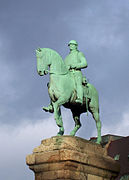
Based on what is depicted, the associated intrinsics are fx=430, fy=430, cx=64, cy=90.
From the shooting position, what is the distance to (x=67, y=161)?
13.4 metres

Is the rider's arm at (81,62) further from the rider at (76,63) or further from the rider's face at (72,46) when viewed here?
the rider's face at (72,46)

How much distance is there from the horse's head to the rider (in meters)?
1.08

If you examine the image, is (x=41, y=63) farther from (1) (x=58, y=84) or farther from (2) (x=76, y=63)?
(2) (x=76, y=63)

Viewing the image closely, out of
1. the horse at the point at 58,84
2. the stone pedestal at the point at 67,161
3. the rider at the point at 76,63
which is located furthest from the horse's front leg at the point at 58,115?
the rider at the point at 76,63

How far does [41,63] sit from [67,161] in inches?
143

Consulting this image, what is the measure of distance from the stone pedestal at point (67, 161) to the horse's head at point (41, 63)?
2354 millimetres

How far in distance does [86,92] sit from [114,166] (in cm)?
284

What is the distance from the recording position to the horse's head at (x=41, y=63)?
48.8ft

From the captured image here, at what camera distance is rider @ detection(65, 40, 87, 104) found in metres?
15.1

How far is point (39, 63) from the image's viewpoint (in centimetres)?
1497

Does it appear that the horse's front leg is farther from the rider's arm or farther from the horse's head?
the rider's arm

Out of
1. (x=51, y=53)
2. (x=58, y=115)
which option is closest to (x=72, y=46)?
(x=51, y=53)

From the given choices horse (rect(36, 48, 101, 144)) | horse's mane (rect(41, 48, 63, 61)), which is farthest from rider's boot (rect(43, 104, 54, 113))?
horse's mane (rect(41, 48, 63, 61))

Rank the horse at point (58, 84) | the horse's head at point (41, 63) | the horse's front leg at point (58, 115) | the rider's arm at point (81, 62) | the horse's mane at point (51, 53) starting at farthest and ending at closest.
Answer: the rider's arm at point (81, 62) < the horse's mane at point (51, 53) < the horse's head at point (41, 63) < the horse at point (58, 84) < the horse's front leg at point (58, 115)
